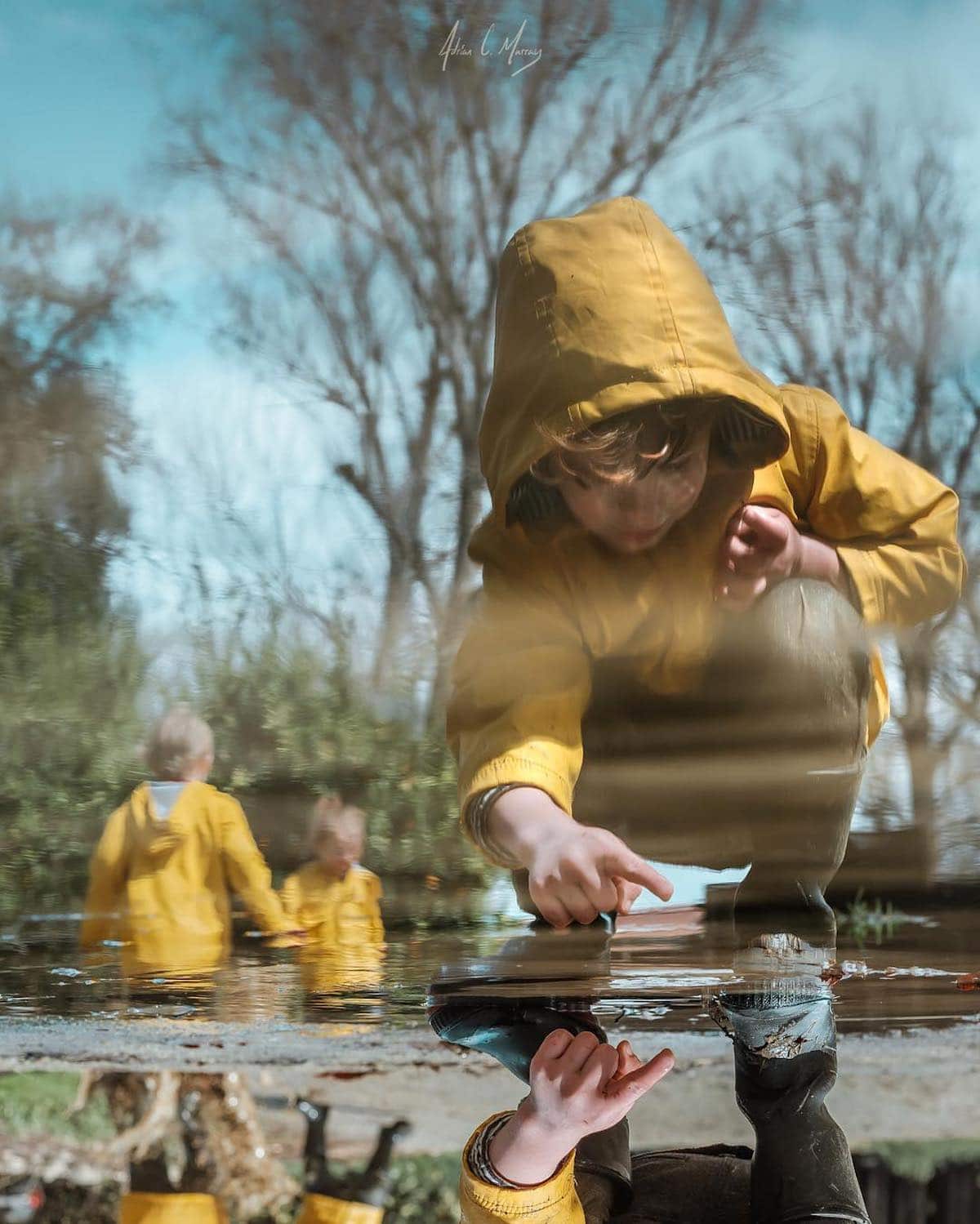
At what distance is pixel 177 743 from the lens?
32.0 inches

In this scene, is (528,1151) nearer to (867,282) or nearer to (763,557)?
(763,557)

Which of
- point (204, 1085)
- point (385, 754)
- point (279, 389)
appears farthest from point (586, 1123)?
point (279, 389)

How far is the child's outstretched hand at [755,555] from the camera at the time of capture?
75 cm

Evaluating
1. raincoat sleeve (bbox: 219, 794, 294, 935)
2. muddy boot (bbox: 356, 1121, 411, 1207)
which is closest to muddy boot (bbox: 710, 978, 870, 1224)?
muddy boot (bbox: 356, 1121, 411, 1207)

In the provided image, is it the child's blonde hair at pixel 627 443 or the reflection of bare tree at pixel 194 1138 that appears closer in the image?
the child's blonde hair at pixel 627 443

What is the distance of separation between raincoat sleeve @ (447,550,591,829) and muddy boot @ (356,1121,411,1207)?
275 mm

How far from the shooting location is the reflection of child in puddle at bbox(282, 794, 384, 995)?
82cm

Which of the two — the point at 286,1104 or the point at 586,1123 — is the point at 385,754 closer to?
the point at 586,1123

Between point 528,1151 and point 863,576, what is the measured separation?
16.0 inches

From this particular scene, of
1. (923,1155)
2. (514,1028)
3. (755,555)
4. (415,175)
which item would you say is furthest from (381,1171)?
(415,175)

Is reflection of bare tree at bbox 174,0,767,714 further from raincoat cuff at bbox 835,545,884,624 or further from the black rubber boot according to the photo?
the black rubber boot

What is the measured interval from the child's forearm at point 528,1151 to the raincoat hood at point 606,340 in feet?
1.31

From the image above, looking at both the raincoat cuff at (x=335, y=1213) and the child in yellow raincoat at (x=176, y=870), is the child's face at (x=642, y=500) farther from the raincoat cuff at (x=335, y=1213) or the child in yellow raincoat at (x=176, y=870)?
the raincoat cuff at (x=335, y=1213)
